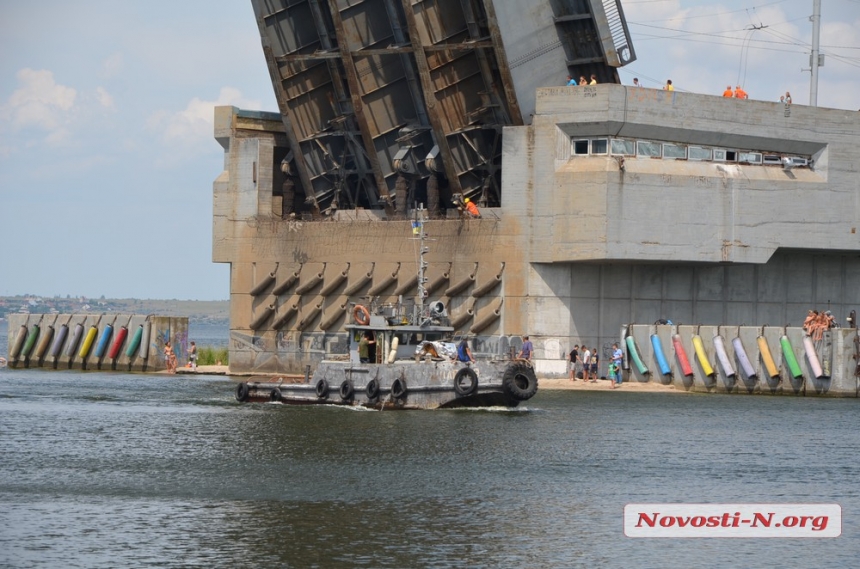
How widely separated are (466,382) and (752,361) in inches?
575

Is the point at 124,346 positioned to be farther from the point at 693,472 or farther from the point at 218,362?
the point at 693,472

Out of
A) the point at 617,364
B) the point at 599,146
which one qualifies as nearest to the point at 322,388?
the point at 617,364

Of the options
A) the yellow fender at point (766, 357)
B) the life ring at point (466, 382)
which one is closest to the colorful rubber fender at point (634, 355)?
the yellow fender at point (766, 357)

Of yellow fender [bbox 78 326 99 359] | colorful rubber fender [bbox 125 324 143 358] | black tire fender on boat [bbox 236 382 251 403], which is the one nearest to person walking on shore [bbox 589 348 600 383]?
black tire fender on boat [bbox 236 382 251 403]

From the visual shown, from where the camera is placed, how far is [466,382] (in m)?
49.5

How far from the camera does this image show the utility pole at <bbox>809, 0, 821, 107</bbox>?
223 feet

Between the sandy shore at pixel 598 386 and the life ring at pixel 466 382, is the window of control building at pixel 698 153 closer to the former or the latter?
the sandy shore at pixel 598 386

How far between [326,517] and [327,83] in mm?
40347

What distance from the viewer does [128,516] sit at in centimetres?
3075

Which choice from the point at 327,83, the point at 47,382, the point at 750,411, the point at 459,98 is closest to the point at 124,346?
the point at 47,382

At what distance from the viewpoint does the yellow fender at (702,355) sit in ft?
195

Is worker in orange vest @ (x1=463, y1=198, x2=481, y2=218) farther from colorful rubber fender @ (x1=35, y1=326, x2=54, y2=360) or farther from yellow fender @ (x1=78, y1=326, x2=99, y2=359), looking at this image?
colorful rubber fender @ (x1=35, y1=326, x2=54, y2=360)

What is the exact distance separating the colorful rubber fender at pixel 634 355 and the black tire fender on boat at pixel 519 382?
12494 millimetres

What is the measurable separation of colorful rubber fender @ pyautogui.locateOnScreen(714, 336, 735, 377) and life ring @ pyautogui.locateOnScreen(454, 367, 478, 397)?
44.9 feet
